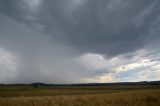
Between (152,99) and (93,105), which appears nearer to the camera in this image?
(93,105)

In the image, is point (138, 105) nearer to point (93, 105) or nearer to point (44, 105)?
point (93, 105)

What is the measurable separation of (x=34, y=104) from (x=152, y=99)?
10320mm

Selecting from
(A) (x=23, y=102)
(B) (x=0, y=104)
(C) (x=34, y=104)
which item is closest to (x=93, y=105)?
(C) (x=34, y=104)

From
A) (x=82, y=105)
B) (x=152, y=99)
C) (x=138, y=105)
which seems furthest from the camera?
(x=152, y=99)

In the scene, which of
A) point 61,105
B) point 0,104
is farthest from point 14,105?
point 61,105

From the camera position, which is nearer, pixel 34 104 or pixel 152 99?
pixel 34 104

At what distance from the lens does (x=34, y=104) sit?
13.7 meters

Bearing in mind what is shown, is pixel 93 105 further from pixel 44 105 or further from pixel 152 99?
pixel 152 99

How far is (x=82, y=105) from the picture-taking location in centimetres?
1412

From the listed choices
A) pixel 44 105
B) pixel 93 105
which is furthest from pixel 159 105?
pixel 44 105

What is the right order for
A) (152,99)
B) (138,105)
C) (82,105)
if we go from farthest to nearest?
(152,99), (82,105), (138,105)

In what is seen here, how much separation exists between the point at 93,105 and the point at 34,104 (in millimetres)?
4338

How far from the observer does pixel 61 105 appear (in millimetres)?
13734

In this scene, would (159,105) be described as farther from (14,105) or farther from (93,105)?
(14,105)
